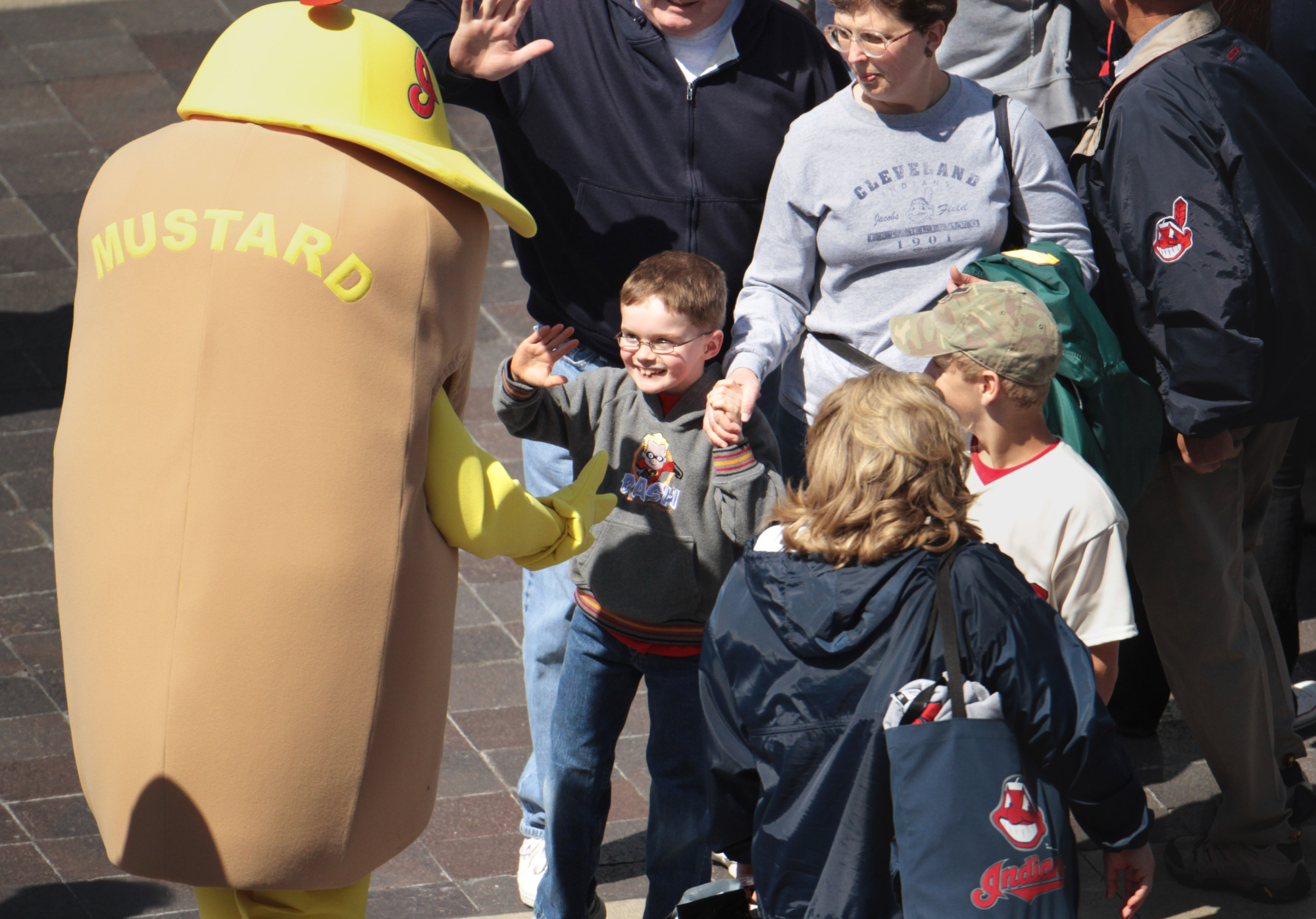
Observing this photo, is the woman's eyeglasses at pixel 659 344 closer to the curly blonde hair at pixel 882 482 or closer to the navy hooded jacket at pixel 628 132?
the navy hooded jacket at pixel 628 132

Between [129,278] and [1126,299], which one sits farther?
[1126,299]

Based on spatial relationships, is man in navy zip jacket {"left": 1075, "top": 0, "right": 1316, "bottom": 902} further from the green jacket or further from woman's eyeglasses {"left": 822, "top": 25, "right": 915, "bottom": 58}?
woman's eyeglasses {"left": 822, "top": 25, "right": 915, "bottom": 58}

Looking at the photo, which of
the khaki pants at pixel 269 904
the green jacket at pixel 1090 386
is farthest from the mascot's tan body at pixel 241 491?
the green jacket at pixel 1090 386

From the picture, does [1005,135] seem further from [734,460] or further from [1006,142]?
[734,460]

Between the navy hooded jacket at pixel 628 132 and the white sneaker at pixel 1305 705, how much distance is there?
7.62ft

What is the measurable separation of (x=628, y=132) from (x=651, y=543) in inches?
39.6

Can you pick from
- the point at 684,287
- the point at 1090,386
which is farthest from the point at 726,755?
the point at 1090,386

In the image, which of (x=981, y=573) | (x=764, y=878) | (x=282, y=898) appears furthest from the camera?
(x=282, y=898)

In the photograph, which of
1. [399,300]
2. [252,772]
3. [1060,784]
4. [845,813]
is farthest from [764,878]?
[399,300]

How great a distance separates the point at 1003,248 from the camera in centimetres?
369

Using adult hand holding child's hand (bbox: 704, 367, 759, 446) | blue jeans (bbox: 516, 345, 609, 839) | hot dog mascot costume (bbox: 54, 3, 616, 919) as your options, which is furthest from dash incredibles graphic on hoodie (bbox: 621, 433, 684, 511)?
hot dog mascot costume (bbox: 54, 3, 616, 919)

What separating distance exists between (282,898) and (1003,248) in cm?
217

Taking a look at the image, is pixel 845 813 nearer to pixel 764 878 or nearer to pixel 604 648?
pixel 764 878

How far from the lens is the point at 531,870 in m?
4.01
